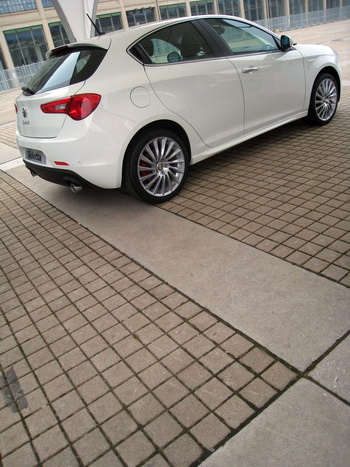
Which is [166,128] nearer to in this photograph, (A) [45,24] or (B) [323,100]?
(B) [323,100]

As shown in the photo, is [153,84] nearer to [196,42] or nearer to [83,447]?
[196,42]

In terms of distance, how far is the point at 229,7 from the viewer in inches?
1644

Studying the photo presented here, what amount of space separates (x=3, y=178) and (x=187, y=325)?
5.27 metres

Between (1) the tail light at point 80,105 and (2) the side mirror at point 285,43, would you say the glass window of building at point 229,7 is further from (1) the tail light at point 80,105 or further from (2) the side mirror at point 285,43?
Answer: (1) the tail light at point 80,105

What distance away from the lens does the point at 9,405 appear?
2.30 m

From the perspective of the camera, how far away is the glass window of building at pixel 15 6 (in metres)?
33.0

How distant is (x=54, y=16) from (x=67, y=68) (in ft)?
119

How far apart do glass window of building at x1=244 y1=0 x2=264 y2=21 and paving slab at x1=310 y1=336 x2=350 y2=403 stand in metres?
48.1

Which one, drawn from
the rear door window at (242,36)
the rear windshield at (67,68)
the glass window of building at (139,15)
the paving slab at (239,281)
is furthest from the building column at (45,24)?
the paving slab at (239,281)

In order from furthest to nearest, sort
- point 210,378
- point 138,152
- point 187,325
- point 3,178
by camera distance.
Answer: point 3,178, point 138,152, point 187,325, point 210,378

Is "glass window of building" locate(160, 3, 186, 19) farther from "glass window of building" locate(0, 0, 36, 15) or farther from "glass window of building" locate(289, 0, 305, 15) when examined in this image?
"glass window of building" locate(289, 0, 305, 15)

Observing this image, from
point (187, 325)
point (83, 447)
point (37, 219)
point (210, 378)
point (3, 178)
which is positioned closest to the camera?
point (83, 447)

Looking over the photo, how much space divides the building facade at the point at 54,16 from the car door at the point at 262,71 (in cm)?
3227

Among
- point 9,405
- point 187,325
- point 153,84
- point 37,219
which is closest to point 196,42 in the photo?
point 153,84
